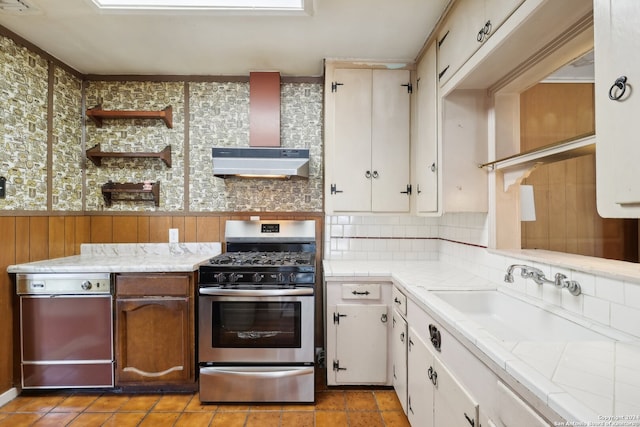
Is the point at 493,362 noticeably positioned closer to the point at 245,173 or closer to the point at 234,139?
the point at 245,173

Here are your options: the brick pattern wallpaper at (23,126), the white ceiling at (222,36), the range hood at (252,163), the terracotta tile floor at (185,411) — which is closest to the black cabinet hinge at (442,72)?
the white ceiling at (222,36)

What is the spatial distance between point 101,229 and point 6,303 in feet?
2.76

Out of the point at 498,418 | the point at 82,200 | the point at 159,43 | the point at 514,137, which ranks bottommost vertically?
the point at 498,418

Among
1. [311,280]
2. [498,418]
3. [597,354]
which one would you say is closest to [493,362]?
[498,418]

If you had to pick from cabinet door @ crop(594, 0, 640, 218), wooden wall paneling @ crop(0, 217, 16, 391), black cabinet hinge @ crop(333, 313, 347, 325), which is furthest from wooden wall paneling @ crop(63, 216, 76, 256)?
cabinet door @ crop(594, 0, 640, 218)

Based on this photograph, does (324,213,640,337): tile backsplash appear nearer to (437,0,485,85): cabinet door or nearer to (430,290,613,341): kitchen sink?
(430,290,613,341): kitchen sink

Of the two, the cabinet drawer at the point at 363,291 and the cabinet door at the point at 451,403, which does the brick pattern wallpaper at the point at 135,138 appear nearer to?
the cabinet drawer at the point at 363,291

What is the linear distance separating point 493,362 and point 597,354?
1.03 ft

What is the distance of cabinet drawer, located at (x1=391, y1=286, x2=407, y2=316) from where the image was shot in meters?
1.96

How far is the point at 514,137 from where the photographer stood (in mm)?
1931

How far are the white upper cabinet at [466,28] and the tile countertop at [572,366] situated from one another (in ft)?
4.04

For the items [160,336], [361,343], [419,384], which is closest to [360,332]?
[361,343]

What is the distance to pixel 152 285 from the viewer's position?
2219 mm

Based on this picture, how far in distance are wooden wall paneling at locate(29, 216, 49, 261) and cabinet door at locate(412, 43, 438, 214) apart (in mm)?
2812
